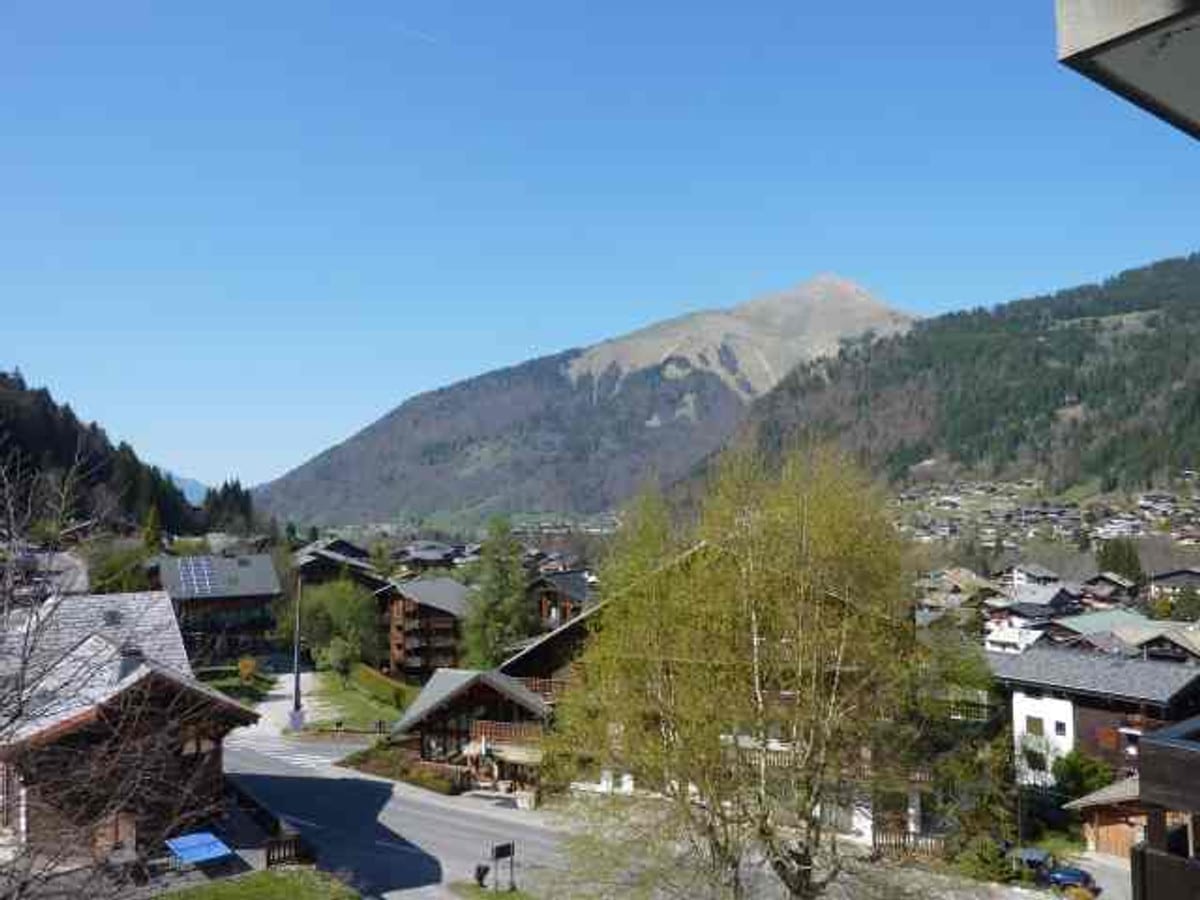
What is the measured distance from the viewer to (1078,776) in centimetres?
3756

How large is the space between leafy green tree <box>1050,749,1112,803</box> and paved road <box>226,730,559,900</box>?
65.5ft

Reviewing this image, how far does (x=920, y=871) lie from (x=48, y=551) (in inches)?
668

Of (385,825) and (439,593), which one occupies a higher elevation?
(439,593)

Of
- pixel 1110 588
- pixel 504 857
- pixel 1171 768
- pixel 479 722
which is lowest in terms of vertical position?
pixel 504 857

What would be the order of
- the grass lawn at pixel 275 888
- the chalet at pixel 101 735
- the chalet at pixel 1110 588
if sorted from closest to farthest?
the chalet at pixel 101 735, the grass lawn at pixel 275 888, the chalet at pixel 1110 588

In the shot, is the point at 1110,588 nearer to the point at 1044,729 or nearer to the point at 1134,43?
the point at 1044,729

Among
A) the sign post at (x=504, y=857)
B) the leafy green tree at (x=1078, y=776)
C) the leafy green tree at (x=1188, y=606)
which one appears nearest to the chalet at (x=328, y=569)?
the sign post at (x=504, y=857)

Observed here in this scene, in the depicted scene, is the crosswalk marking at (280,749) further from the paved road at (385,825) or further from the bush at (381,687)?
the bush at (381,687)

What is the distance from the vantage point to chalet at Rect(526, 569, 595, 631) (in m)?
60.7

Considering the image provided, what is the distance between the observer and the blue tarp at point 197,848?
81.8 ft

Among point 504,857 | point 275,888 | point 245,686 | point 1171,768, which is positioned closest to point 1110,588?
point 245,686

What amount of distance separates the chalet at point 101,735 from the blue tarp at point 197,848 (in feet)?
1.79

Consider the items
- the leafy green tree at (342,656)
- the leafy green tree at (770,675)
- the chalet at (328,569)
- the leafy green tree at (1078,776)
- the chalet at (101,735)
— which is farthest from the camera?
the chalet at (328,569)

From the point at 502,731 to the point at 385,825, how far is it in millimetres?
6992
